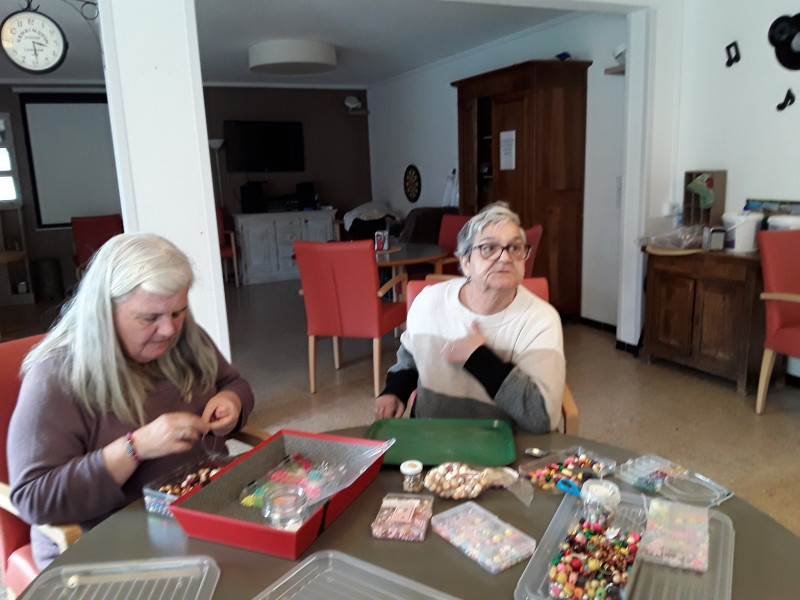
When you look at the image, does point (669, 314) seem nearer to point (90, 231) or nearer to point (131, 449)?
point (131, 449)

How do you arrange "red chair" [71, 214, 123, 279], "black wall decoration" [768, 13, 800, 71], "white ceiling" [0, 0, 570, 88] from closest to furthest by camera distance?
"black wall decoration" [768, 13, 800, 71] < "white ceiling" [0, 0, 570, 88] < "red chair" [71, 214, 123, 279]

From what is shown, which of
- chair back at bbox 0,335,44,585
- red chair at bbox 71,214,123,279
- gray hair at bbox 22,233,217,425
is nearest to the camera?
gray hair at bbox 22,233,217,425

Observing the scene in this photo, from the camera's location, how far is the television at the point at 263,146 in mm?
7496

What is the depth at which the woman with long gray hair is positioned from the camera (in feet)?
3.75

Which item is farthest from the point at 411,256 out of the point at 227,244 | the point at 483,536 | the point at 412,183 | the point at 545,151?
the point at 227,244

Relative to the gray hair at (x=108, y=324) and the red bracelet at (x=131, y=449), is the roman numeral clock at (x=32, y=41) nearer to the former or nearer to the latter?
the gray hair at (x=108, y=324)

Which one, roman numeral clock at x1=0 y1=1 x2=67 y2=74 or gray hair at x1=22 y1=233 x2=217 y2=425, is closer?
gray hair at x1=22 y1=233 x2=217 y2=425

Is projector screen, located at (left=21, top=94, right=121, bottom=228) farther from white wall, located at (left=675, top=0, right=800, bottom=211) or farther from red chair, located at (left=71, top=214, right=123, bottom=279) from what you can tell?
white wall, located at (left=675, top=0, right=800, bottom=211)

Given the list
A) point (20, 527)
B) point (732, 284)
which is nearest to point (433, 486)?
point (20, 527)

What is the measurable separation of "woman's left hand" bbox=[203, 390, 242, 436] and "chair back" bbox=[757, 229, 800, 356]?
270 cm

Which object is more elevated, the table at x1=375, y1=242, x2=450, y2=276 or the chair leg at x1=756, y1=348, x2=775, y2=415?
the table at x1=375, y1=242, x2=450, y2=276

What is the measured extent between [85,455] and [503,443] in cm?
85

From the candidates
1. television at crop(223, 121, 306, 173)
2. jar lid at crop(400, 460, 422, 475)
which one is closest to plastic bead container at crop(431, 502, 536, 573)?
jar lid at crop(400, 460, 422, 475)

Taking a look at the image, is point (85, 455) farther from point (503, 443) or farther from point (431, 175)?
point (431, 175)
